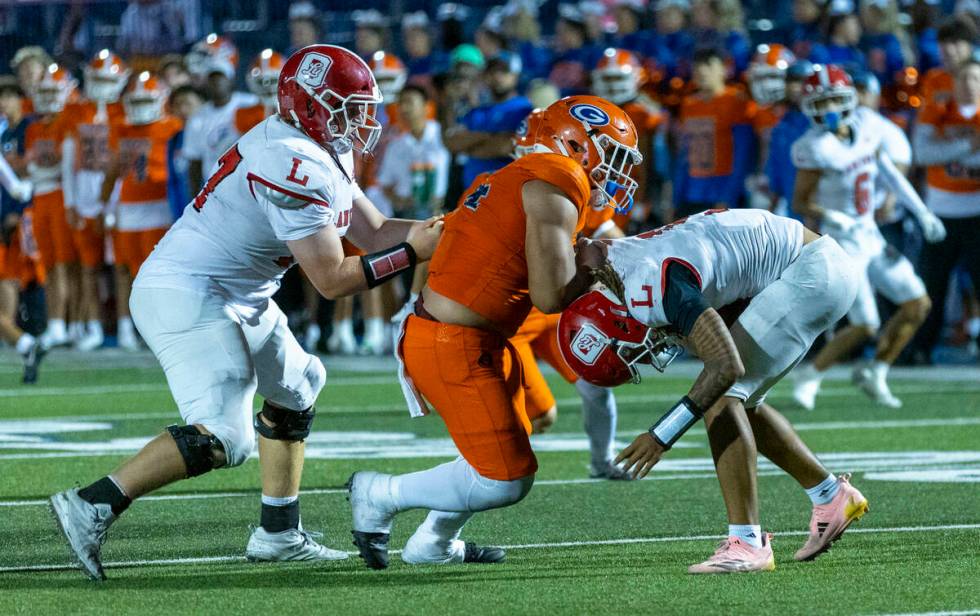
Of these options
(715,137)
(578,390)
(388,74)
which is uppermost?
(578,390)

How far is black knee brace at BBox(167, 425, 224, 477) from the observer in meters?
4.93

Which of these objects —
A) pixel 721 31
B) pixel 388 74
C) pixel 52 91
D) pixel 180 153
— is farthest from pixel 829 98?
pixel 52 91

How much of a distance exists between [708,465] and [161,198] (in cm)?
764

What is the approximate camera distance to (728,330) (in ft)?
16.2

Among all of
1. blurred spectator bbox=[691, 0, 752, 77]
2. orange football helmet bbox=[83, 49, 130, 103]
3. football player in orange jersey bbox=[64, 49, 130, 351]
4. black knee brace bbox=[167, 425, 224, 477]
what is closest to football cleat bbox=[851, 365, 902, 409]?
blurred spectator bbox=[691, 0, 752, 77]

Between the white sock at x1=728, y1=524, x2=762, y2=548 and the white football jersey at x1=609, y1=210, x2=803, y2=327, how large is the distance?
0.63 meters

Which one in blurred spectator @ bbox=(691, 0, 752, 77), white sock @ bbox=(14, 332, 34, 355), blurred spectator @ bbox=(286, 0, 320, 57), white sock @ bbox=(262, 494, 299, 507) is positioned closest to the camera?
white sock @ bbox=(262, 494, 299, 507)

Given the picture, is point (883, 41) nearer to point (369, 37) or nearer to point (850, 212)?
point (850, 212)

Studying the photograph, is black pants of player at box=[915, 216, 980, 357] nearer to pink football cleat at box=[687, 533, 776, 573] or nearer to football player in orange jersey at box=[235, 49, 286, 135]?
football player in orange jersey at box=[235, 49, 286, 135]

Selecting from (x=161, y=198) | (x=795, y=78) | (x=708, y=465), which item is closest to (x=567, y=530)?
(x=708, y=465)

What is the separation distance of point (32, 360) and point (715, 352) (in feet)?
25.7

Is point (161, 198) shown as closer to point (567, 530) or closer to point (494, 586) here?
point (567, 530)

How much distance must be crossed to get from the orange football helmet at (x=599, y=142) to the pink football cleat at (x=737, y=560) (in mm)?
1037

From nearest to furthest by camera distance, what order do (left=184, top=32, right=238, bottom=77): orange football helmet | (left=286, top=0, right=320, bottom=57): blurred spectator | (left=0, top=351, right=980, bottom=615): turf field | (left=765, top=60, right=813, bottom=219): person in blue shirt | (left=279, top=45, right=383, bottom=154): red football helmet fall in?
(left=0, top=351, right=980, bottom=615): turf field < (left=279, top=45, right=383, bottom=154): red football helmet < (left=765, top=60, right=813, bottom=219): person in blue shirt < (left=184, top=32, right=238, bottom=77): orange football helmet < (left=286, top=0, right=320, bottom=57): blurred spectator
